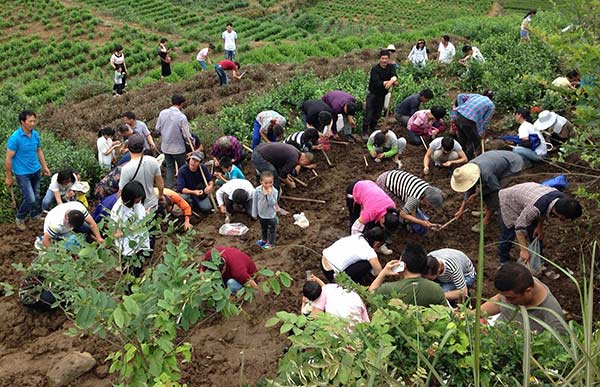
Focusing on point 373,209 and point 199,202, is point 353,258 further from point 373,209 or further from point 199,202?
point 199,202

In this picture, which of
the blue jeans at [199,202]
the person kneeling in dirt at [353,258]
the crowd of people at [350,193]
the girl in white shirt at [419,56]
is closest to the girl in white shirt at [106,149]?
the crowd of people at [350,193]

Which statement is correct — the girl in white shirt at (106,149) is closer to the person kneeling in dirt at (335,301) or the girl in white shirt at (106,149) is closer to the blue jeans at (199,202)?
the blue jeans at (199,202)

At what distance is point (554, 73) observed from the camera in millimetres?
11211

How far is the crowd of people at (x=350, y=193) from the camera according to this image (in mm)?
4586

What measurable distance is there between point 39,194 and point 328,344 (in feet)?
20.9

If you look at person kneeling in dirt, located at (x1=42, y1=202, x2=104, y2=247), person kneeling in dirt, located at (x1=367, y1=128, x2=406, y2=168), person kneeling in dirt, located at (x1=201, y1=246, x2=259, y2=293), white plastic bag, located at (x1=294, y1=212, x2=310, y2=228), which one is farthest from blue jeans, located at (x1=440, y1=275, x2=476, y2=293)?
person kneeling in dirt, located at (x1=42, y1=202, x2=104, y2=247)

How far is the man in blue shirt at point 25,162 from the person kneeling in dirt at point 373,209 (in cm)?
413

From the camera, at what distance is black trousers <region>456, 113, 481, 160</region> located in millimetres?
7856

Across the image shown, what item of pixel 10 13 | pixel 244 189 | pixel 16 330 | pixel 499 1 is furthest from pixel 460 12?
pixel 16 330

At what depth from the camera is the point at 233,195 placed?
23.1ft

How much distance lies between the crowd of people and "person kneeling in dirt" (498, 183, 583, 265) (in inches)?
0.5

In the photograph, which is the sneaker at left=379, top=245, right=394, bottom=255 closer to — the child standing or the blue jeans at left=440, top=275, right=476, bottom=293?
the blue jeans at left=440, top=275, right=476, bottom=293

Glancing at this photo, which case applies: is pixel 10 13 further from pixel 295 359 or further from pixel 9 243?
pixel 295 359

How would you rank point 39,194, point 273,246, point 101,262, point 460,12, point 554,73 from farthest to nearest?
point 460,12 → point 554,73 → point 39,194 → point 273,246 → point 101,262
